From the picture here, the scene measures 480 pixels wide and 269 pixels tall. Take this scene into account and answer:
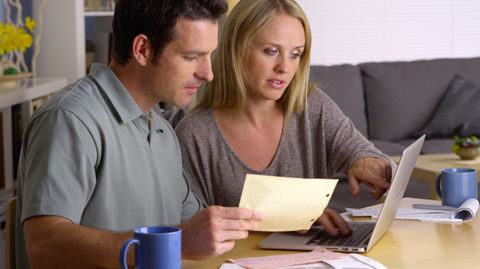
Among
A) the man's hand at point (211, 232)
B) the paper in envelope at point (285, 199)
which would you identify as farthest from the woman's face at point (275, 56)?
the man's hand at point (211, 232)

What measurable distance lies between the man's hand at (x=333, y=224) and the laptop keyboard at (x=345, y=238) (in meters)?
0.01

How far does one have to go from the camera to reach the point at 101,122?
1332mm

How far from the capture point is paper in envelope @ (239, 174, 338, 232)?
4.08 ft

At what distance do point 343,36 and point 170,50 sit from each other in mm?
4169

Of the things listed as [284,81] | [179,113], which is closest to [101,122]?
[284,81]

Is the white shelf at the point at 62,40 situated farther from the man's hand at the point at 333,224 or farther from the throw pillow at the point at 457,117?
the man's hand at the point at 333,224

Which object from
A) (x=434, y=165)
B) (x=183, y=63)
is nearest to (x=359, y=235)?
(x=183, y=63)

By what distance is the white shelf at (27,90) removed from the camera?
287 cm

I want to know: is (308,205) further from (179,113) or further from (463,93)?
(463,93)

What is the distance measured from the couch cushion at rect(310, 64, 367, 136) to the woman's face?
2338 mm

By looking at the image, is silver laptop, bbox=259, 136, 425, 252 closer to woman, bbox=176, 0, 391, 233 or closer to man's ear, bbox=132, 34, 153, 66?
woman, bbox=176, 0, 391, 233

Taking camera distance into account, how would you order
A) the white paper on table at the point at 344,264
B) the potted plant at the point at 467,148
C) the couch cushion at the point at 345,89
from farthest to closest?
the couch cushion at the point at 345,89 < the potted plant at the point at 467,148 < the white paper on table at the point at 344,264

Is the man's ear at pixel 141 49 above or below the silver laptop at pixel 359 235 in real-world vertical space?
above

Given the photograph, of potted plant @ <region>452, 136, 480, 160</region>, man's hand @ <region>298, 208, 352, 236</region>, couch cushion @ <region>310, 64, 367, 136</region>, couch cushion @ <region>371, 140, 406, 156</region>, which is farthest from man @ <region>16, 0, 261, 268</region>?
couch cushion @ <region>310, 64, 367, 136</region>
